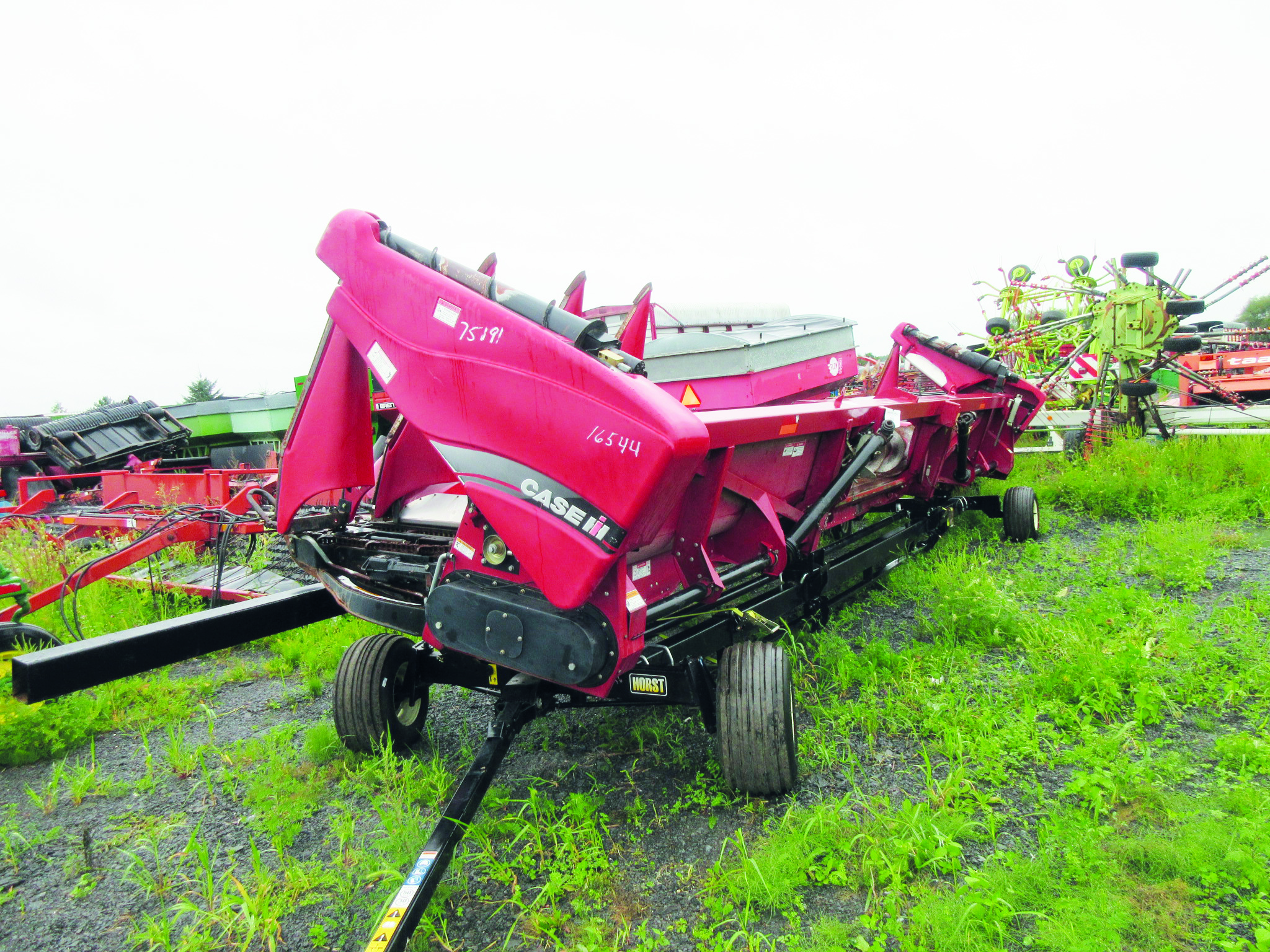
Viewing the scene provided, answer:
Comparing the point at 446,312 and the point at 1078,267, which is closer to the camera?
the point at 446,312

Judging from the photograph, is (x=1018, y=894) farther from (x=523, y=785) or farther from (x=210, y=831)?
(x=210, y=831)

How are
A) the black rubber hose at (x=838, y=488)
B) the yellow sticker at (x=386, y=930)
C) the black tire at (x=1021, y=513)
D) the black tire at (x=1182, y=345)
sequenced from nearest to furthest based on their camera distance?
the yellow sticker at (x=386, y=930) → the black rubber hose at (x=838, y=488) → the black tire at (x=1021, y=513) → the black tire at (x=1182, y=345)

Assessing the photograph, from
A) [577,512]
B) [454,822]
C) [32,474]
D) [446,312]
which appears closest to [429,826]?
[454,822]

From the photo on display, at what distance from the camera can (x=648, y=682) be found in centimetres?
251

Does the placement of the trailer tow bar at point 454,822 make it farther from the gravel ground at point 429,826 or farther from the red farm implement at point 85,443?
the red farm implement at point 85,443

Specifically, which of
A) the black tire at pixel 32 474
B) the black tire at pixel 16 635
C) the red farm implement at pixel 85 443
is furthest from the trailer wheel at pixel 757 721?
the black tire at pixel 32 474

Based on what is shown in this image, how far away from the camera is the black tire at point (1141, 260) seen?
8.23 m

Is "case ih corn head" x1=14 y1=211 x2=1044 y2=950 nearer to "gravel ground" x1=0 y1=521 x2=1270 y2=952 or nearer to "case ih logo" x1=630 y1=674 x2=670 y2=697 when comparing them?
"case ih logo" x1=630 y1=674 x2=670 y2=697

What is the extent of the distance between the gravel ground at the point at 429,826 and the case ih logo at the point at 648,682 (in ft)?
1.59

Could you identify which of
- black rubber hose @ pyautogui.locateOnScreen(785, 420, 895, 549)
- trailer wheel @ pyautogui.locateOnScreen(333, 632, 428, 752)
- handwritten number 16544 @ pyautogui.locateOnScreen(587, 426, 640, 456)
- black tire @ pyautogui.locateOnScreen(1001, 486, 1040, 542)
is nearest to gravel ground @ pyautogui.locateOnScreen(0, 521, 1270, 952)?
trailer wheel @ pyautogui.locateOnScreen(333, 632, 428, 752)

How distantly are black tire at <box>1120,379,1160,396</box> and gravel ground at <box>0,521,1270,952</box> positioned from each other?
21.1 ft

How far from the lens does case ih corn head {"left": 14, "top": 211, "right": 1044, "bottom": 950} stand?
2012 millimetres

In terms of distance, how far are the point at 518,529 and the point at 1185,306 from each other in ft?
29.0

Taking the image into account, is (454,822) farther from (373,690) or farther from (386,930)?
(373,690)
